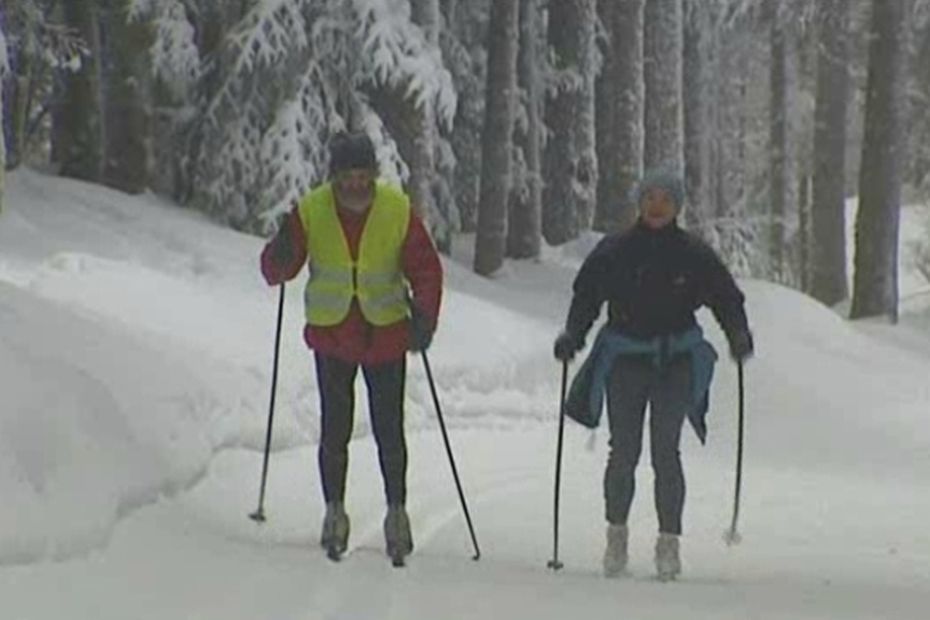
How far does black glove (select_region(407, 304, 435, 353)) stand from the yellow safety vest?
0.42 feet

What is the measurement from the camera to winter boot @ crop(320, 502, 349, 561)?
26.2ft

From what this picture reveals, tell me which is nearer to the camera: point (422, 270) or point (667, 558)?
point (422, 270)

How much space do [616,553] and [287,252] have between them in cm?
206

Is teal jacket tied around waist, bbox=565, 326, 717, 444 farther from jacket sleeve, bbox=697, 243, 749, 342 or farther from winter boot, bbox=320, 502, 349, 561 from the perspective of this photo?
winter boot, bbox=320, 502, 349, 561

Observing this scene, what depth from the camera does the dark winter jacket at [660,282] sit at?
325 inches

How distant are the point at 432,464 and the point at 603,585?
4.82 metres

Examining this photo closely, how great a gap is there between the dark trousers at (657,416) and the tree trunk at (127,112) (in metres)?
12.2

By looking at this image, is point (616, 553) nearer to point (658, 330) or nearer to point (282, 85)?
point (658, 330)

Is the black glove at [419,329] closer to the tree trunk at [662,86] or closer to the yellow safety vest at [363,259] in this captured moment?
the yellow safety vest at [363,259]

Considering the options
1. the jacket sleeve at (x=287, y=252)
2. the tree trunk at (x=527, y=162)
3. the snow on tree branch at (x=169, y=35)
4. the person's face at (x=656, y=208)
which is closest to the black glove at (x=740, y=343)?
the person's face at (x=656, y=208)

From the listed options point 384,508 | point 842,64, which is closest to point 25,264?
point 384,508

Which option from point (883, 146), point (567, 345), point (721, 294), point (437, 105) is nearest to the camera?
point (721, 294)

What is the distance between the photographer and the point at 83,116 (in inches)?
794

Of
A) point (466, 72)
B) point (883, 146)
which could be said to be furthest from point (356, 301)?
point (466, 72)
